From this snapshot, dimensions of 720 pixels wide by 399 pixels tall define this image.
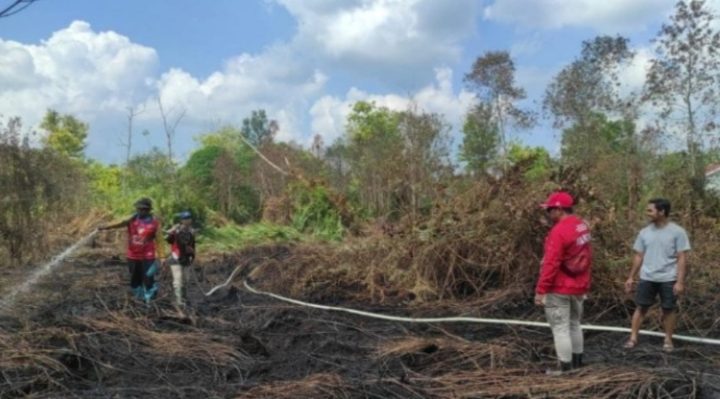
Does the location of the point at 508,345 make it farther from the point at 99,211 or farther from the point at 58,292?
the point at 99,211

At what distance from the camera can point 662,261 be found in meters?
7.26

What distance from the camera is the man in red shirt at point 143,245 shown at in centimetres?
964

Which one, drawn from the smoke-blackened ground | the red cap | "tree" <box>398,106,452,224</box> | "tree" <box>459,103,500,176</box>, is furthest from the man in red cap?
"tree" <box>459,103,500,176</box>

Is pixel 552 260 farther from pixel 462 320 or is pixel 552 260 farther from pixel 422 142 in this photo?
pixel 422 142

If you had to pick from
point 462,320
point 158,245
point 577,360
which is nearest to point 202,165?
point 158,245

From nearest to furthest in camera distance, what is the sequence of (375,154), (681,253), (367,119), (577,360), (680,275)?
(577,360) → (680,275) → (681,253) → (375,154) → (367,119)

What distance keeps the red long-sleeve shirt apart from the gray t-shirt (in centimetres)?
137

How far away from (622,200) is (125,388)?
38.2ft

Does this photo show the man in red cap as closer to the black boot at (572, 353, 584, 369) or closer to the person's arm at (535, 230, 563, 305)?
the person's arm at (535, 230, 563, 305)

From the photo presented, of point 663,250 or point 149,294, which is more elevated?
point 663,250

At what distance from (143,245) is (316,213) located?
12.9 metres

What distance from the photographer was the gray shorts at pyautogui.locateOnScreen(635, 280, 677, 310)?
7281 mm

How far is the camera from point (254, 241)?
2108 centimetres

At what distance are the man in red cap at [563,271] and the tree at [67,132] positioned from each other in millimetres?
42960
